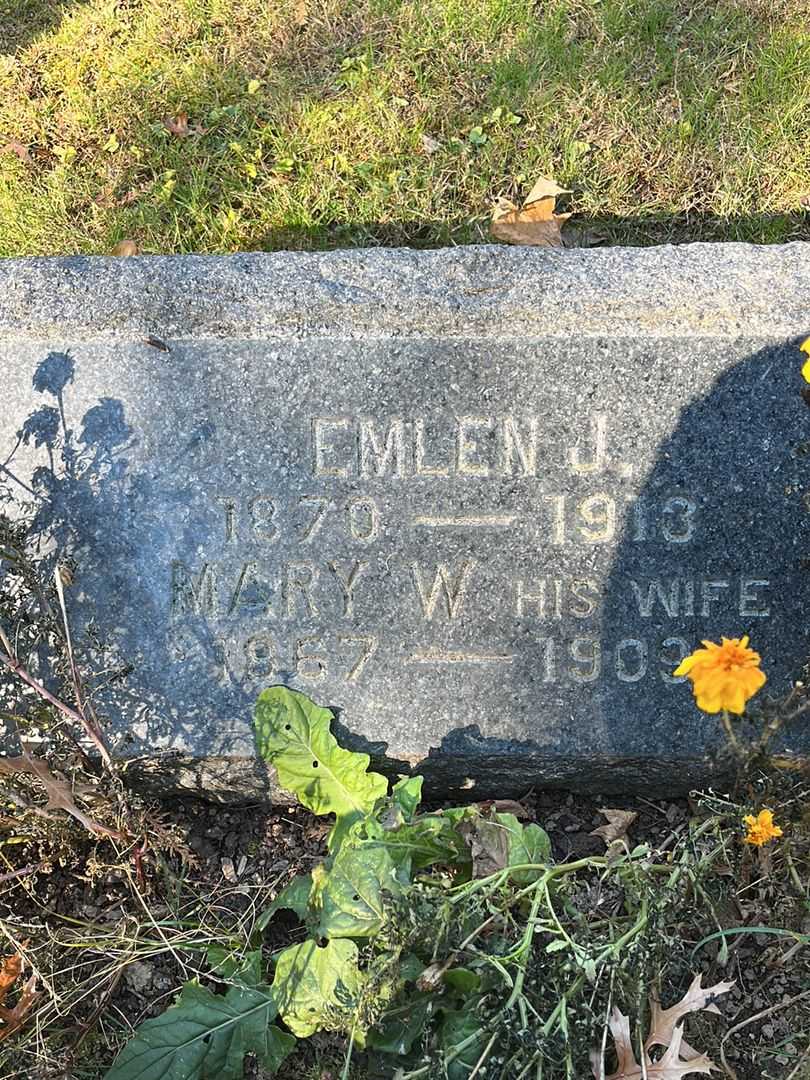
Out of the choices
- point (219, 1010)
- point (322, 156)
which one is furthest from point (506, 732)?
point (322, 156)

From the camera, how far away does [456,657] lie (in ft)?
7.50

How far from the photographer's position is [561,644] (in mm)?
2271

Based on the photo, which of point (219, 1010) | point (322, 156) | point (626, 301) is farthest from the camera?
point (322, 156)

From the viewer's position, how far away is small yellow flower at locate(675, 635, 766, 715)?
169 cm

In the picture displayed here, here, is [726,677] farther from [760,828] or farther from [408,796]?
[408,796]

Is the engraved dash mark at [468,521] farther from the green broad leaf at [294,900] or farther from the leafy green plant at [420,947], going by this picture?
the green broad leaf at [294,900]

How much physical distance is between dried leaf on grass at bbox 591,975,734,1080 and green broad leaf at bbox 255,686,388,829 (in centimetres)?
68

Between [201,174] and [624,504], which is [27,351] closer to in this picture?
[201,174]

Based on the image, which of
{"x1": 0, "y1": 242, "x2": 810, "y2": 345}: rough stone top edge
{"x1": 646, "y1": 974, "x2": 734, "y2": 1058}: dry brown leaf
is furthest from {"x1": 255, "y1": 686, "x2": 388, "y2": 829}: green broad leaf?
{"x1": 0, "y1": 242, "x2": 810, "y2": 345}: rough stone top edge

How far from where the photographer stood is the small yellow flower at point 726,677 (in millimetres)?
1688

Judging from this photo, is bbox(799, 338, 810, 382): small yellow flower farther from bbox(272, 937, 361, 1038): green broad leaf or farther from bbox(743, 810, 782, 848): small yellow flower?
bbox(272, 937, 361, 1038): green broad leaf

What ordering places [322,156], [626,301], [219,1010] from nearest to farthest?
[219,1010], [626,301], [322,156]

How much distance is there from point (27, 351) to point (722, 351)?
1605 millimetres

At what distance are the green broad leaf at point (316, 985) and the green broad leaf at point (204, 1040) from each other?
0.22 ft
